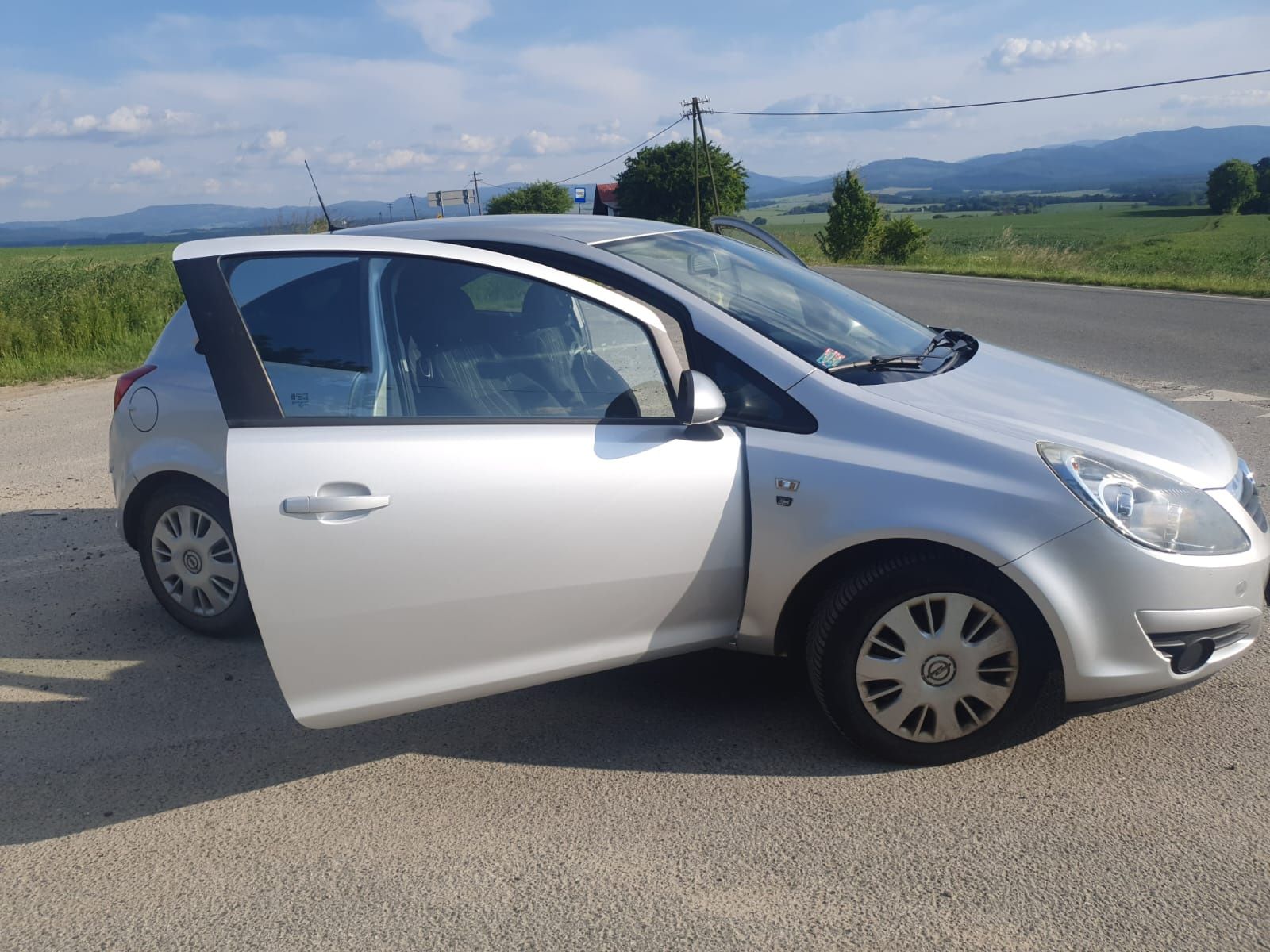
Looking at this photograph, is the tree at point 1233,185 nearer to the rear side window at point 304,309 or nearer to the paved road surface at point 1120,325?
the paved road surface at point 1120,325

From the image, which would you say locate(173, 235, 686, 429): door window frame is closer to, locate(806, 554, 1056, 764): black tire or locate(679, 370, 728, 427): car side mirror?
locate(679, 370, 728, 427): car side mirror

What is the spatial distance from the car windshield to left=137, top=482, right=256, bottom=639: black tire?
78.9 inches

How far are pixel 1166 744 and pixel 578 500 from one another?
200 centimetres

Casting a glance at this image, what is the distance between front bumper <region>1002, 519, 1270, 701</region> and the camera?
9.45ft

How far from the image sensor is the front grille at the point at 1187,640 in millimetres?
2965

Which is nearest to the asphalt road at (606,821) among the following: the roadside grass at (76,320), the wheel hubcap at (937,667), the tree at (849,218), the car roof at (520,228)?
the wheel hubcap at (937,667)

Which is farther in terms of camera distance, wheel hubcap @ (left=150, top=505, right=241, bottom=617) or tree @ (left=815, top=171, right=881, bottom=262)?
tree @ (left=815, top=171, right=881, bottom=262)

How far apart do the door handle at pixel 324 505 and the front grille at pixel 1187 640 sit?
2268mm

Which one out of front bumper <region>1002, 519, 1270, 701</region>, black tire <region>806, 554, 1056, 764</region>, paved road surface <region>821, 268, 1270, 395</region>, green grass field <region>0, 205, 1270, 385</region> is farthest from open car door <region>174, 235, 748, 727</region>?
A: green grass field <region>0, 205, 1270, 385</region>

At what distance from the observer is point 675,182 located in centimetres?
6400

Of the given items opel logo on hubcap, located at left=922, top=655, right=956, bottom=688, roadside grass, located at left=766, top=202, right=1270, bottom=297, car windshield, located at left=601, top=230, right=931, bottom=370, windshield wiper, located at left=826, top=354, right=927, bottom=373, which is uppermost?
car windshield, located at left=601, top=230, right=931, bottom=370

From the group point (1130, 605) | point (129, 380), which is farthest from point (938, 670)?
point (129, 380)

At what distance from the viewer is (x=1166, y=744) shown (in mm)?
3256

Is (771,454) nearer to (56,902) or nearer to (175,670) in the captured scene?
(56,902)
